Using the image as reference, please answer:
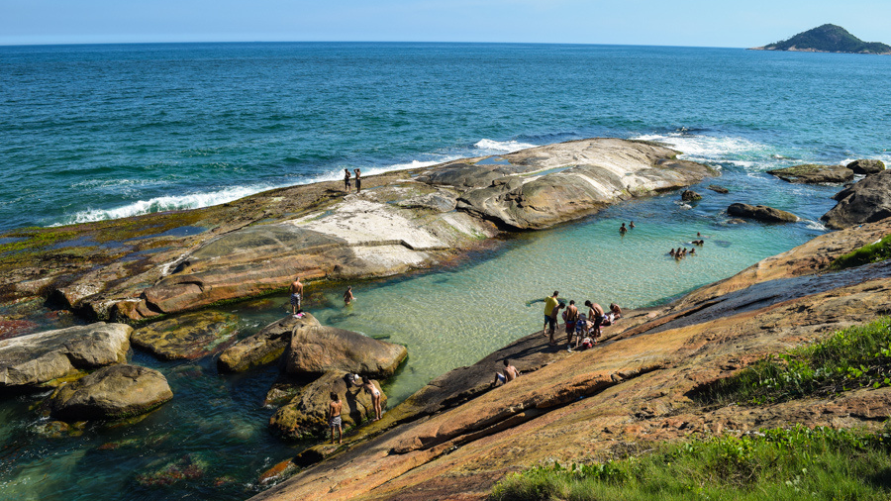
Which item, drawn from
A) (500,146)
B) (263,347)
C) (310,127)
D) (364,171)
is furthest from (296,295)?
(310,127)

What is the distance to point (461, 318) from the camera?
22.9 metres

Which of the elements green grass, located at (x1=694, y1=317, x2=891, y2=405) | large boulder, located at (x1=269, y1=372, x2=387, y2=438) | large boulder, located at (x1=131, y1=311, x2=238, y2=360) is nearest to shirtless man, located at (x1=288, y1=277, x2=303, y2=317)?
large boulder, located at (x1=131, y1=311, x2=238, y2=360)

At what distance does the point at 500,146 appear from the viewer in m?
56.2

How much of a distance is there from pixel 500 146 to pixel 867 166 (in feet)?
113

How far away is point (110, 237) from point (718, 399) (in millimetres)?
31179

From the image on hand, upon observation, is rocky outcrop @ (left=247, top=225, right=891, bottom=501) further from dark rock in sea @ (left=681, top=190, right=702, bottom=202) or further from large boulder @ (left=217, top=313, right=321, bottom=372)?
dark rock in sea @ (left=681, top=190, right=702, bottom=202)

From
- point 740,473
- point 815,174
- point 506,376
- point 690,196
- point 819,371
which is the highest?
point 815,174

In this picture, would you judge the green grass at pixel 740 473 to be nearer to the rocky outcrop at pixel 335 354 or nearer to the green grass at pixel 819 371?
the green grass at pixel 819 371

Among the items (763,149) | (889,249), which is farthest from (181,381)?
(763,149)

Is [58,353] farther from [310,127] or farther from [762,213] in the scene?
[310,127]

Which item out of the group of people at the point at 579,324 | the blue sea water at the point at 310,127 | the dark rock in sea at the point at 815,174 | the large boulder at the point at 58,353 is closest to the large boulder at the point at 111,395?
the large boulder at the point at 58,353

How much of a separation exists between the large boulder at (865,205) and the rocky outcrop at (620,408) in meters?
24.0

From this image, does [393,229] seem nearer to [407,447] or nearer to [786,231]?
[407,447]

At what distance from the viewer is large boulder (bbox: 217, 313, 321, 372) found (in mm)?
19484
